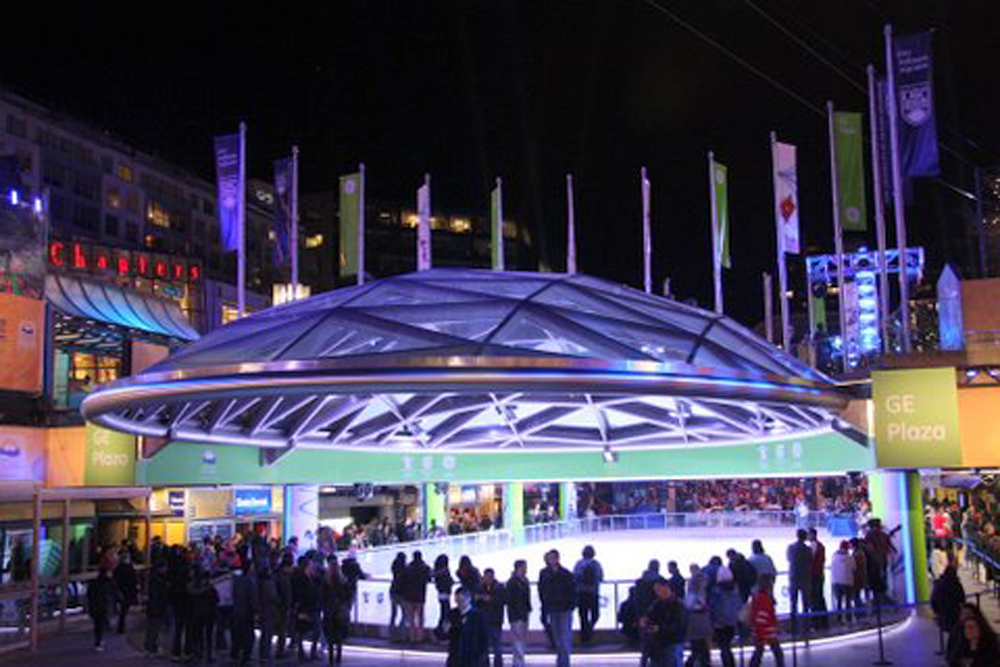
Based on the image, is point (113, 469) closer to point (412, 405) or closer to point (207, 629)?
point (412, 405)

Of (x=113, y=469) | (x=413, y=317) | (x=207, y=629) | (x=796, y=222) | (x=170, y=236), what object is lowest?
(x=207, y=629)

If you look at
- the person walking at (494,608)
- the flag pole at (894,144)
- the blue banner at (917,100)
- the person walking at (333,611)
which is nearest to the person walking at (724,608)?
the person walking at (494,608)

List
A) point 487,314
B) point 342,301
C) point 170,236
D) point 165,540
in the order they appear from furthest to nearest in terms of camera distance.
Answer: point 170,236 → point 165,540 → point 342,301 → point 487,314

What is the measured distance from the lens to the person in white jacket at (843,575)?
19688mm

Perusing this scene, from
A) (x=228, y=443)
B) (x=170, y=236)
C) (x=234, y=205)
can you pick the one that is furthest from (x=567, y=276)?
(x=170, y=236)

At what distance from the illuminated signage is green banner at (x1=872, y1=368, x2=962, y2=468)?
53056 millimetres

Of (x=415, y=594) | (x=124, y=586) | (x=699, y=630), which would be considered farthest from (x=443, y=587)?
(x=124, y=586)

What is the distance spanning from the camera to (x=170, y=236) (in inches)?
3501

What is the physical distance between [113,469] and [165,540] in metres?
10.7

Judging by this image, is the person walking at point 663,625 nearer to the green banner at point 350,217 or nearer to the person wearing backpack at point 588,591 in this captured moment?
the person wearing backpack at point 588,591

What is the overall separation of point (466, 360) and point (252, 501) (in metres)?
27.6

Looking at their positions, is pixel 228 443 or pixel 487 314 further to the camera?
pixel 228 443

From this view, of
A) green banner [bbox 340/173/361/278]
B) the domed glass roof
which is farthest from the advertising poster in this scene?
the domed glass roof

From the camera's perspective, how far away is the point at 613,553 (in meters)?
35.4
